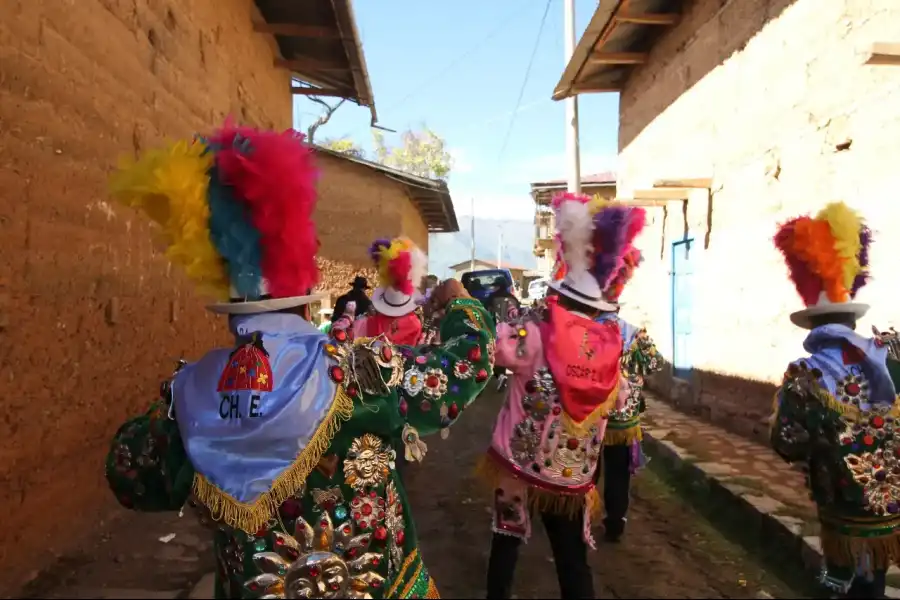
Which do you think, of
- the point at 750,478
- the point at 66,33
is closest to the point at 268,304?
the point at 66,33

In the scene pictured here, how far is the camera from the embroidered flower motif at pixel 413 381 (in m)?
1.78

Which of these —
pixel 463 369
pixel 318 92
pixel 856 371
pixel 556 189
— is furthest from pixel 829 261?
pixel 556 189

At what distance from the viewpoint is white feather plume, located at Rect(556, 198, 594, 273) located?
3.15 meters

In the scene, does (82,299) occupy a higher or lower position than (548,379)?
higher

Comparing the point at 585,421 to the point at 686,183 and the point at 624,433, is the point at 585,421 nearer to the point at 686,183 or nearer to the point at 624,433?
the point at 624,433

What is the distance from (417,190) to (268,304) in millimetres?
13903

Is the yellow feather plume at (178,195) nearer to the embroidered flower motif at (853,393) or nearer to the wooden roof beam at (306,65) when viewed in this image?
the embroidered flower motif at (853,393)

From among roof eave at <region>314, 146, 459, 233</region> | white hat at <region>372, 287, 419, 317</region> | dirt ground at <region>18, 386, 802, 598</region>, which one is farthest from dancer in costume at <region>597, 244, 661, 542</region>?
roof eave at <region>314, 146, 459, 233</region>

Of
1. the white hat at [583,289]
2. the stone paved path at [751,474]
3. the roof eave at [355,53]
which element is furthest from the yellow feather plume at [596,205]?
the roof eave at [355,53]

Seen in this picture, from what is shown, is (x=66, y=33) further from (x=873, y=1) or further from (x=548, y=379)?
(x=873, y=1)

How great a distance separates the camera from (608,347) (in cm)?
290

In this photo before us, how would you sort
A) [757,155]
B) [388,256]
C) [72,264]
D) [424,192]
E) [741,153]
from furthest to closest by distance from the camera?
[424,192] → [741,153] → [757,155] → [388,256] → [72,264]

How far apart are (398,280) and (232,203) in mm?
3442

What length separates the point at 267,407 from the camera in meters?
1.58
